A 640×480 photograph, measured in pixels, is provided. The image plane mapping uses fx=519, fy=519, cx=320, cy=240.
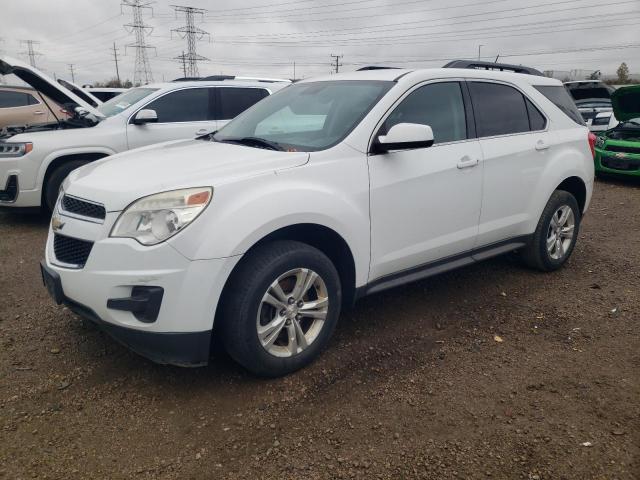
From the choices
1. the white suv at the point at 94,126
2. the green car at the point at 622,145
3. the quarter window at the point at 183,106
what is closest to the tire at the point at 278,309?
the white suv at the point at 94,126

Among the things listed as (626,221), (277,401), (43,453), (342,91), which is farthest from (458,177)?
(626,221)

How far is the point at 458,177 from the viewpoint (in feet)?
11.9

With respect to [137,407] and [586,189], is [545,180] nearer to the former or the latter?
[586,189]

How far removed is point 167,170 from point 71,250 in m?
0.66

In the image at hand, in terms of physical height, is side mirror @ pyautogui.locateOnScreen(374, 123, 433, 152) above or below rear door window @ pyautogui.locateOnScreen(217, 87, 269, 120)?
below

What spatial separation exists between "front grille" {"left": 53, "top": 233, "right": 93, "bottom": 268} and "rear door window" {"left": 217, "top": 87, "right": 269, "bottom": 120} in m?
4.80

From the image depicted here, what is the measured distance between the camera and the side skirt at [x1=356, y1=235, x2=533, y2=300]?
132 inches

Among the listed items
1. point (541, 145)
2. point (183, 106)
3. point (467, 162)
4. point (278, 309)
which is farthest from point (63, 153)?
point (541, 145)

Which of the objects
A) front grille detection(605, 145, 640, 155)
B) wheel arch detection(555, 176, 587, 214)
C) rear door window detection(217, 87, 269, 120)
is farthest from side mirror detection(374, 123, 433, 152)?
front grille detection(605, 145, 640, 155)

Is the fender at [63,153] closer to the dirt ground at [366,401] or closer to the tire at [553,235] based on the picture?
the dirt ground at [366,401]

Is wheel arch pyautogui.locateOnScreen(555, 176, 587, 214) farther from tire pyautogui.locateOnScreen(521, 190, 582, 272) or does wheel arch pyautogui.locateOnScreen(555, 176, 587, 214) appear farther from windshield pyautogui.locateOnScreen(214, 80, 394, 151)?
windshield pyautogui.locateOnScreen(214, 80, 394, 151)

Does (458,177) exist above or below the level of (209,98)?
below

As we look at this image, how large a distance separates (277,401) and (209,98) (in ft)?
18.2

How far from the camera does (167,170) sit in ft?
9.36
